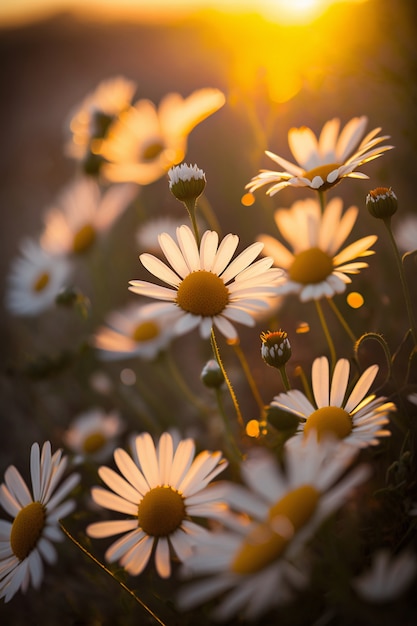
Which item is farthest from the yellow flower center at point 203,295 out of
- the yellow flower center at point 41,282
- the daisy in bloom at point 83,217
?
the yellow flower center at point 41,282

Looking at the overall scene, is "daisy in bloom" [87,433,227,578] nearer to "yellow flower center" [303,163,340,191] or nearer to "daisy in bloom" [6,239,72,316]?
"yellow flower center" [303,163,340,191]

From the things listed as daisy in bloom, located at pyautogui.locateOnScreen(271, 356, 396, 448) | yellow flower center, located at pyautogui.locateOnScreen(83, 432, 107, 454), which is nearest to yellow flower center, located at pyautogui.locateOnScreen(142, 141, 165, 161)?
yellow flower center, located at pyautogui.locateOnScreen(83, 432, 107, 454)

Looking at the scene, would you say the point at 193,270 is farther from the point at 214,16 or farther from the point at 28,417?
the point at 214,16

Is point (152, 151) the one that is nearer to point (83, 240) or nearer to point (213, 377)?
point (83, 240)

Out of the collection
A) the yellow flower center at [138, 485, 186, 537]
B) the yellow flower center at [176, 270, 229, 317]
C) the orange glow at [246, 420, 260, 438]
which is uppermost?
the yellow flower center at [176, 270, 229, 317]

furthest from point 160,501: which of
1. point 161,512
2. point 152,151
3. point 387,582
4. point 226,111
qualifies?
point 226,111

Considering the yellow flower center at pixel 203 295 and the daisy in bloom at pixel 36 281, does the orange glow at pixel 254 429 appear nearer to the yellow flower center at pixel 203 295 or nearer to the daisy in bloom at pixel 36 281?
the yellow flower center at pixel 203 295

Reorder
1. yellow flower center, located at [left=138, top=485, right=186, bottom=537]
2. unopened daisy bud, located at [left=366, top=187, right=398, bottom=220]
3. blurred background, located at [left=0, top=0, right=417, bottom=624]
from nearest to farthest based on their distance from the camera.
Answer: yellow flower center, located at [left=138, top=485, right=186, bottom=537] → unopened daisy bud, located at [left=366, top=187, right=398, bottom=220] → blurred background, located at [left=0, top=0, right=417, bottom=624]
